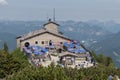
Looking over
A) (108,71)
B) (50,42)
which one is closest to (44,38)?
(50,42)

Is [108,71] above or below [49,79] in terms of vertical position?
below

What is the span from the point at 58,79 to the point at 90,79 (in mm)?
2766

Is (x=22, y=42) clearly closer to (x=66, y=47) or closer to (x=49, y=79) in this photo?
(x=66, y=47)

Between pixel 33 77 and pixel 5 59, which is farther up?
pixel 33 77

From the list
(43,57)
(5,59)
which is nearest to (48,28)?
(43,57)

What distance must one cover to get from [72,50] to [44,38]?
1026cm

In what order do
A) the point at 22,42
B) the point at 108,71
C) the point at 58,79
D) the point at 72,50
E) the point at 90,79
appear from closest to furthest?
the point at 58,79, the point at 90,79, the point at 108,71, the point at 72,50, the point at 22,42

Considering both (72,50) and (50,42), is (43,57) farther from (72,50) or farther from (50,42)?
(50,42)

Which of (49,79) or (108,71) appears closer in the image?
(49,79)

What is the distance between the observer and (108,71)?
39.2 metres

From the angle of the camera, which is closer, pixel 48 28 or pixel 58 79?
pixel 58 79

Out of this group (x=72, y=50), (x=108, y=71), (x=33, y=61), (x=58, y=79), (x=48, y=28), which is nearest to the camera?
(x=58, y=79)

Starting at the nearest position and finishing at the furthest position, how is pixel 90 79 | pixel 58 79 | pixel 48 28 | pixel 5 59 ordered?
pixel 58 79
pixel 90 79
pixel 5 59
pixel 48 28

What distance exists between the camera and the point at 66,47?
57.3 m
